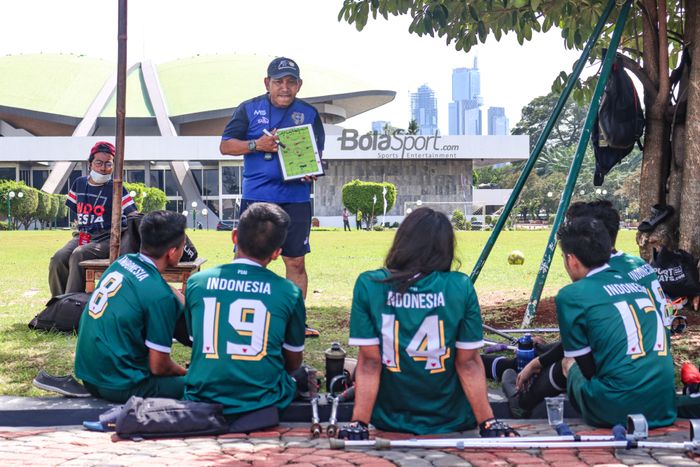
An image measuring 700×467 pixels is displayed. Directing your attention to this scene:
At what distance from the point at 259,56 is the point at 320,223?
32.8 meters

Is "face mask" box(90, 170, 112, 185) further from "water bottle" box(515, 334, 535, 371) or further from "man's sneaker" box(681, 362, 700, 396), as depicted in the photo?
"man's sneaker" box(681, 362, 700, 396)

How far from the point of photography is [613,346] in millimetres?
3781

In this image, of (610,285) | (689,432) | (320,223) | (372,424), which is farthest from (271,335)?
(320,223)

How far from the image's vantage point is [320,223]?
6075 cm

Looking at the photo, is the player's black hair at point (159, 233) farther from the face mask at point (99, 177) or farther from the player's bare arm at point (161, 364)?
the face mask at point (99, 177)

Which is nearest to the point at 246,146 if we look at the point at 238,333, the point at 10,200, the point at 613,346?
the point at 238,333

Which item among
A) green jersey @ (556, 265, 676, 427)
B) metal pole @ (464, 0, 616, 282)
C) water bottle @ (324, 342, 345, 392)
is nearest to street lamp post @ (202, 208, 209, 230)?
metal pole @ (464, 0, 616, 282)

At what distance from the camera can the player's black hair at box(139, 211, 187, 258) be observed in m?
4.38

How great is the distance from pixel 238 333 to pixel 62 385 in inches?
54.8

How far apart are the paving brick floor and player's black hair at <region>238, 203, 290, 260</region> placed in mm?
861

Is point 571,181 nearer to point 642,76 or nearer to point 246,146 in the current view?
point 642,76

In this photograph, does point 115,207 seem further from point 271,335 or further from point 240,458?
point 240,458

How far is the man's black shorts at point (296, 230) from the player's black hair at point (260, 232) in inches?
81.3

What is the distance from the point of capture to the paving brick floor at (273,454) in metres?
3.39
